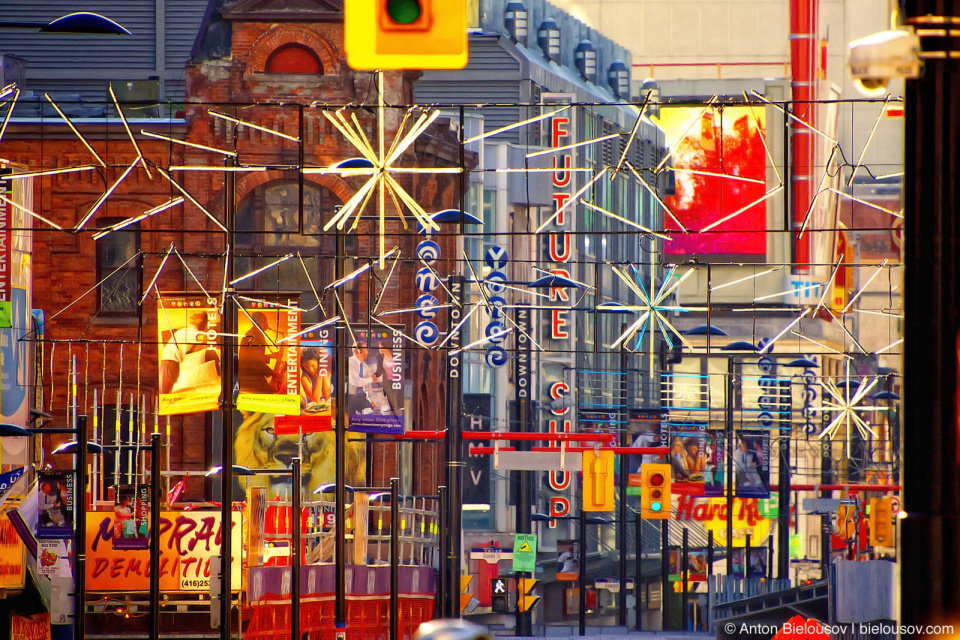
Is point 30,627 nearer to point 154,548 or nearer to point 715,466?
point 154,548

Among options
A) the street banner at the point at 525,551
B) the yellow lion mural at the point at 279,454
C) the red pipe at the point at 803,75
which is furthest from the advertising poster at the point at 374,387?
the red pipe at the point at 803,75

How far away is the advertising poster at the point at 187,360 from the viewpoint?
74.1 feet

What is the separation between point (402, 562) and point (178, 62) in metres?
21.4

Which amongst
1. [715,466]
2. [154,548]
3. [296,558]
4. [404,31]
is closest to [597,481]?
[296,558]

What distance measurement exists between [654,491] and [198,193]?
48.0 feet

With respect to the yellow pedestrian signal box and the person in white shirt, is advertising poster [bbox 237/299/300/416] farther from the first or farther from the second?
the yellow pedestrian signal box

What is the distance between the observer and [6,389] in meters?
27.2

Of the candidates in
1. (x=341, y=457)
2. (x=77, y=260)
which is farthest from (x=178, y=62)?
(x=341, y=457)

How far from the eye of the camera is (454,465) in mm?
35719

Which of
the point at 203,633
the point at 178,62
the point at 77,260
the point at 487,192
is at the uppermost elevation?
the point at 178,62

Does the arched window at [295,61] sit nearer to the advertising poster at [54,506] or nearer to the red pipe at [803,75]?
the advertising poster at [54,506]

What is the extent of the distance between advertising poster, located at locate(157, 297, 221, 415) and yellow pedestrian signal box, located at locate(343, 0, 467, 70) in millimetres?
18013

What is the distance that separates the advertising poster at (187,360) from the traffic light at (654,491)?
12.5 metres

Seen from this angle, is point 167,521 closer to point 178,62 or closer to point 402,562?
point 402,562
